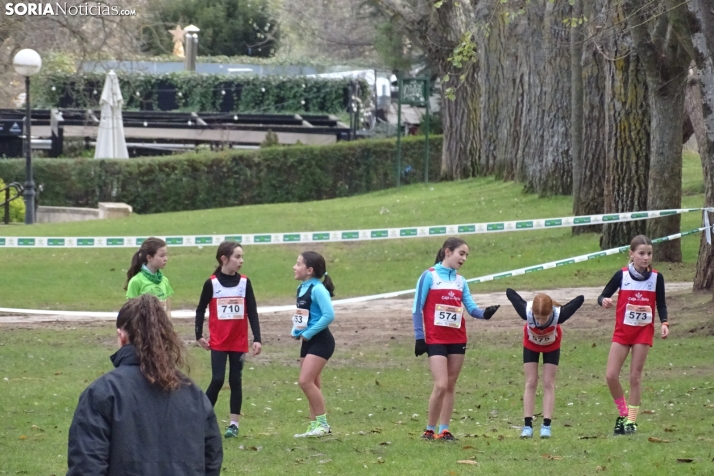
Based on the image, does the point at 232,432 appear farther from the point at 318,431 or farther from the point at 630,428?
the point at 630,428

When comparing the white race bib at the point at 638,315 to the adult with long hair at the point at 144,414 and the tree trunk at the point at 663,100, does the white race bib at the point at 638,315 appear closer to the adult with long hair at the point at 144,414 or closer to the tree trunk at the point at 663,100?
the adult with long hair at the point at 144,414

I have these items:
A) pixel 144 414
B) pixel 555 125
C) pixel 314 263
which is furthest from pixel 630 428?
pixel 555 125

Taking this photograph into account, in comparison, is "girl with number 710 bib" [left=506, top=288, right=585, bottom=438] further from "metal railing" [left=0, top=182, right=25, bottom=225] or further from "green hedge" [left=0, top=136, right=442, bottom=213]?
"green hedge" [left=0, top=136, right=442, bottom=213]

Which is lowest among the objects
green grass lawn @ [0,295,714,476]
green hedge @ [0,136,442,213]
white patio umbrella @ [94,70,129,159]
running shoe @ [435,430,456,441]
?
green grass lawn @ [0,295,714,476]

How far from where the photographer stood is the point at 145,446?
4301 mm

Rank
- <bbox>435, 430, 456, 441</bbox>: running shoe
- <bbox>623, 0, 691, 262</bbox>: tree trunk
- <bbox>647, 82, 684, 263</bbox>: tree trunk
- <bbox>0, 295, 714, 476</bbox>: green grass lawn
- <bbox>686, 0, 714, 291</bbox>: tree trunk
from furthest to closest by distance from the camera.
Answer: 1. <bbox>647, 82, 684, 263</bbox>: tree trunk
2. <bbox>623, 0, 691, 262</bbox>: tree trunk
3. <bbox>686, 0, 714, 291</bbox>: tree trunk
4. <bbox>435, 430, 456, 441</bbox>: running shoe
5. <bbox>0, 295, 714, 476</bbox>: green grass lawn

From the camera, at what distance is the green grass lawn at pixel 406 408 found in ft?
26.1

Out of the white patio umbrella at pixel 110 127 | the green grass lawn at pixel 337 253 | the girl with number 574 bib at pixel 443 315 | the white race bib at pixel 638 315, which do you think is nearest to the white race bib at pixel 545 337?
the girl with number 574 bib at pixel 443 315

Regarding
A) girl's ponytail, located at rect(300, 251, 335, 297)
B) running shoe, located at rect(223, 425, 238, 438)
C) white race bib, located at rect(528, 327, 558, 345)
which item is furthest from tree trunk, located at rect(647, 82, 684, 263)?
running shoe, located at rect(223, 425, 238, 438)

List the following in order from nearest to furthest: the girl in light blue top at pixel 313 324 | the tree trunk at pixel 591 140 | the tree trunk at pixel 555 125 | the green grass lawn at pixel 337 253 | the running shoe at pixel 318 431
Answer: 1. the girl in light blue top at pixel 313 324
2. the running shoe at pixel 318 431
3. the green grass lawn at pixel 337 253
4. the tree trunk at pixel 591 140
5. the tree trunk at pixel 555 125

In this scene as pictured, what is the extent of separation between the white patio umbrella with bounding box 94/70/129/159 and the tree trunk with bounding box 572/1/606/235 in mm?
16788

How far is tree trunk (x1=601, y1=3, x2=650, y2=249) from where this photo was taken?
18656mm

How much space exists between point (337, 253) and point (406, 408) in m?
12.3

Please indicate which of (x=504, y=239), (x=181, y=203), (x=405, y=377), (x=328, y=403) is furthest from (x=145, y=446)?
(x=181, y=203)
